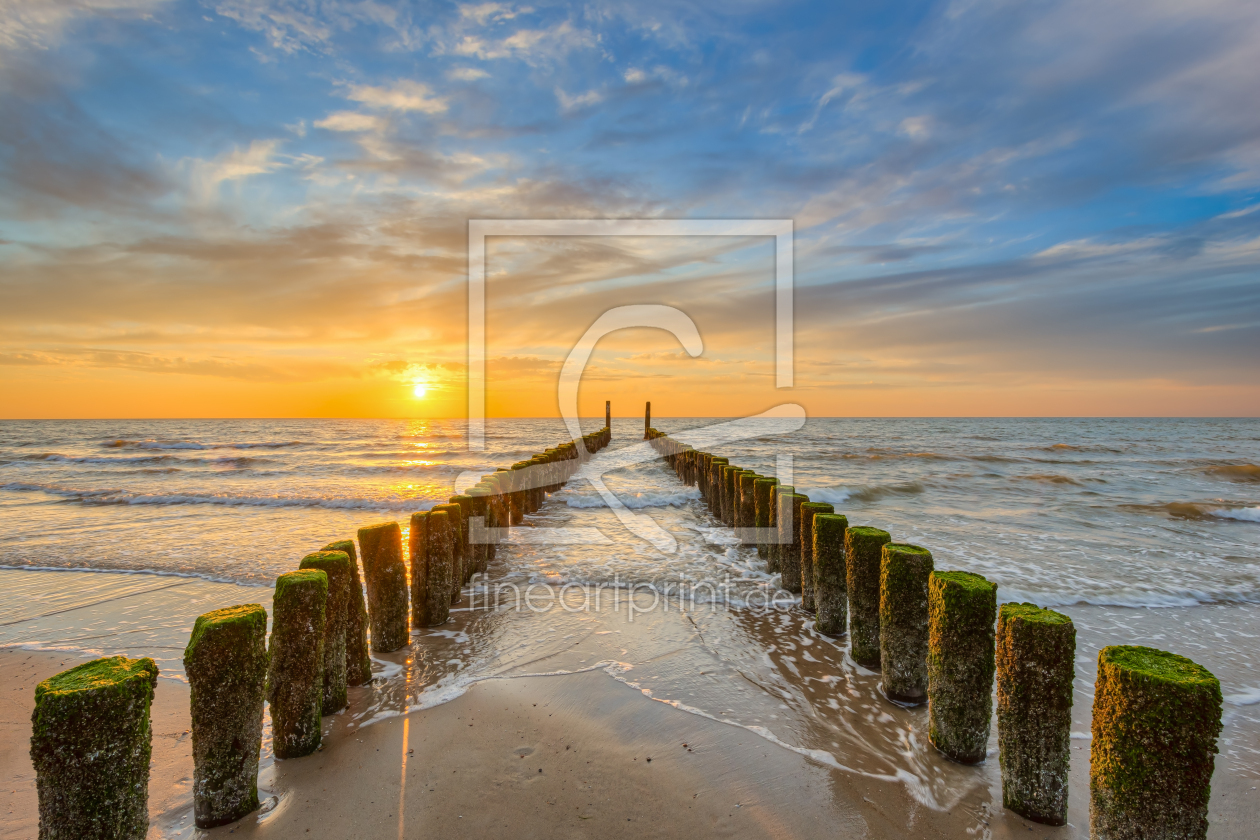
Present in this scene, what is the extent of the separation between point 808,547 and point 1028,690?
10.8ft

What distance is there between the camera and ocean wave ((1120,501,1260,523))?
14.0 metres

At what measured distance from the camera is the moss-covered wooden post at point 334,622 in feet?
13.2

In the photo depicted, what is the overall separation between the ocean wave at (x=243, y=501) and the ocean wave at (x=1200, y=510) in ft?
61.1

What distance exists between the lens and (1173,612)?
23.7 ft

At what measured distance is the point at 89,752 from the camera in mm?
2352

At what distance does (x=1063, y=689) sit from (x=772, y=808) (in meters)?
1.63

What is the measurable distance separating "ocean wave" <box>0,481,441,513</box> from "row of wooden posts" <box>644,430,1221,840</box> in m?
13.5

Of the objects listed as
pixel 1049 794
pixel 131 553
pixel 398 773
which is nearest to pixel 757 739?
pixel 1049 794

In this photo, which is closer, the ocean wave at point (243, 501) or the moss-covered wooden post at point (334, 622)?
the moss-covered wooden post at point (334, 622)

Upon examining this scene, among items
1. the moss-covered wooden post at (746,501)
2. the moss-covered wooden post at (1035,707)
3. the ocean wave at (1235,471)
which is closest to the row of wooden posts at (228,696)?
the moss-covered wooden post at (1035,707)

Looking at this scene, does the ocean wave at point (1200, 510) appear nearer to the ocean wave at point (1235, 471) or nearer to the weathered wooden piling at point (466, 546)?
the ocean wave at point (1235, 471)

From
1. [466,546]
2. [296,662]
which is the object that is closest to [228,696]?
[296,662]

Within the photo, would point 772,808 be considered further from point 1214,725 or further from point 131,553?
point 131,553

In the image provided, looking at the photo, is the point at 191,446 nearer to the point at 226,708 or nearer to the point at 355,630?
the point at 355,630
